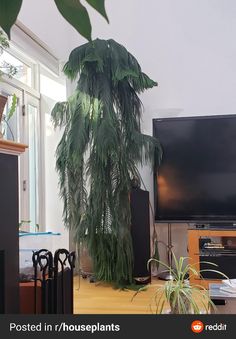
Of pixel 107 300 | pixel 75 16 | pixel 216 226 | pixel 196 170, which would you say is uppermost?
pixel 196 170

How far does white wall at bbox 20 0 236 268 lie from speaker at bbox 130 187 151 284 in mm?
574

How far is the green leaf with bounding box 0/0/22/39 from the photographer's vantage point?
13.3 inches

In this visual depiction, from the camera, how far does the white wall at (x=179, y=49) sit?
12.9ft

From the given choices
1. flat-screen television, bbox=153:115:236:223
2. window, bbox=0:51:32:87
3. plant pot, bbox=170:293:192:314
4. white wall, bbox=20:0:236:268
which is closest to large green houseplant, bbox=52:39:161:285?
flat-screen television, bbox=153:115:236:223

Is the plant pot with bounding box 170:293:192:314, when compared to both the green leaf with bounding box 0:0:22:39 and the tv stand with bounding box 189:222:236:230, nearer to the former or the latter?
the green leaf with bounding box 0:0:22:39

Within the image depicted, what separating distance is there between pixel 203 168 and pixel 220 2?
186cm

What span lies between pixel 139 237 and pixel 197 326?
2817 millimetres

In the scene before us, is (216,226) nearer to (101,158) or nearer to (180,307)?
(101,158)

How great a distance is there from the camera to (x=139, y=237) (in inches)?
134

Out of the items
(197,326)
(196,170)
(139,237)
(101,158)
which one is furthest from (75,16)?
(196,170)

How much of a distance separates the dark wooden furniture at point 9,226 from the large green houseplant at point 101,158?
1.52m

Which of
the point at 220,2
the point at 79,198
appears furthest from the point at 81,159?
the point at 220,2

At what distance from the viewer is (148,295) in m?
3.13

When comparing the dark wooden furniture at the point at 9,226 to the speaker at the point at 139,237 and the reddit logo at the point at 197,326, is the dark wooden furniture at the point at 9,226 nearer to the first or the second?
the reddit logo at the point at 197,326
